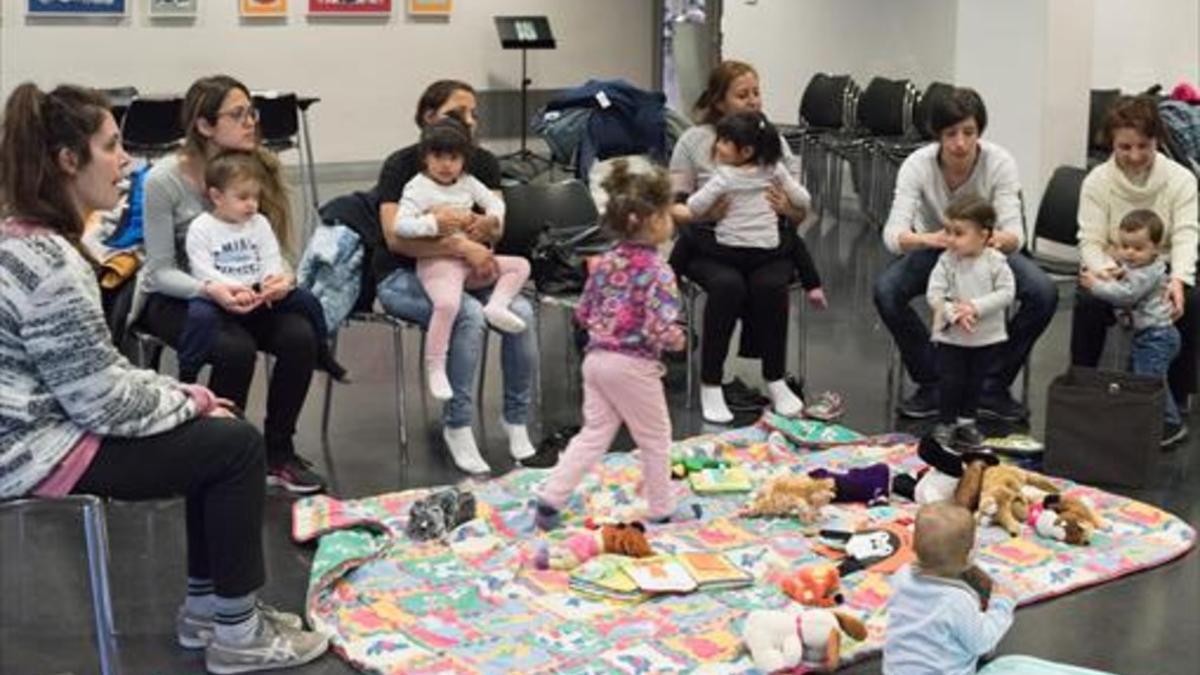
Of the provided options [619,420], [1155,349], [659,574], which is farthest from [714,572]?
[1155,349]

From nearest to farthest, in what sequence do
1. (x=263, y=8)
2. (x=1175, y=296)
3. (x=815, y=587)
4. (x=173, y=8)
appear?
(x=815, y=587), (x=1175, y=296), (x=173, y=8), (x=263, y=8)

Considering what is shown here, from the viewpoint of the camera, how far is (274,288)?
436cm

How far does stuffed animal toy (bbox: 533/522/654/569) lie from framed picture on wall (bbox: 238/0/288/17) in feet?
28.7

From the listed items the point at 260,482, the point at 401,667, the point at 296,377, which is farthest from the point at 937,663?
the point at 296,377

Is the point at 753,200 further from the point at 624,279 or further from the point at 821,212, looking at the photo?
the point at 821,212

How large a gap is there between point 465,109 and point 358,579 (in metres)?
1.92

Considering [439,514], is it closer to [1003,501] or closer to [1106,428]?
[1003,501]

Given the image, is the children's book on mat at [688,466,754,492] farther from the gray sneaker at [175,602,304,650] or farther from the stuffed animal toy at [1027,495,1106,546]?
the gray sneaker at [175,602,304,650]

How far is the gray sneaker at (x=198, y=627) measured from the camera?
3.39 meters

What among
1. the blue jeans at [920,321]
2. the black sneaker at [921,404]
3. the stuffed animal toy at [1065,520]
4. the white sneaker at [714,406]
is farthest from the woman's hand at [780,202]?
the stuffed animal toy at [1065,520]

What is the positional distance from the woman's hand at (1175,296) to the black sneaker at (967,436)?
0.76 meters

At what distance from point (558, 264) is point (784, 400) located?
3.06 feet

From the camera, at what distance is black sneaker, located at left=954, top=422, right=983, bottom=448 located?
4832 millimetres

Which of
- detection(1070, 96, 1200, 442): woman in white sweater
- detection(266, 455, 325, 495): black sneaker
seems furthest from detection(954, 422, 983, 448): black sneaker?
detection(266, 455, 325, 495): black sneaker
